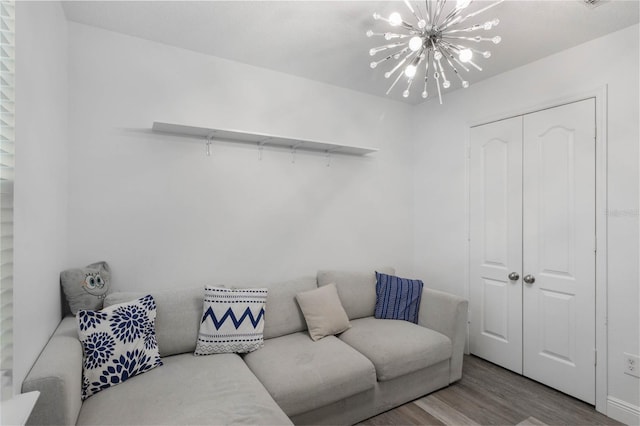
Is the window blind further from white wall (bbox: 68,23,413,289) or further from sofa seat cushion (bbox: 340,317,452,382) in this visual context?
sofa seat cushion (bbox: 340,317,452,382)

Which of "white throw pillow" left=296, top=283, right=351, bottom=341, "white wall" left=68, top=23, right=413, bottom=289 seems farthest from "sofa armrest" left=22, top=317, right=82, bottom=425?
"white throw pillow" left=296, top=283, right=351, bottom=341

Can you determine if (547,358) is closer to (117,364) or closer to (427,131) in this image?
(427,131)

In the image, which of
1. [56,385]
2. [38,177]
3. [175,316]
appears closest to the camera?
[56,385]

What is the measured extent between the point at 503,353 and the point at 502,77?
2516 mm

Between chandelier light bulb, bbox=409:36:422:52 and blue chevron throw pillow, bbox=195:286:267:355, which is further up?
chandelier light bulb, bbox=409:36:422:52

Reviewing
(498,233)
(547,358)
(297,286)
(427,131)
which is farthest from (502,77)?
(297,286)

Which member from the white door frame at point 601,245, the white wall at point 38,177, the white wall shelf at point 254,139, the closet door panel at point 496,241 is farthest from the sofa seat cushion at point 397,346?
the white wall at point 38,177

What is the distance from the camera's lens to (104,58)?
2.26 m

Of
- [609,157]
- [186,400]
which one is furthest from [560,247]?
[186,400]

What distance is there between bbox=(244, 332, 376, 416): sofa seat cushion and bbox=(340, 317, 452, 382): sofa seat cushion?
4.7 inches

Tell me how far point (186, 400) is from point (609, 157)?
3.12m

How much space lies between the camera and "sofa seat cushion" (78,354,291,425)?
57.4 inches

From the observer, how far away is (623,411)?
218 centimetres

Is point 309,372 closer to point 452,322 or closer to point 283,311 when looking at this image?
point 283,311
